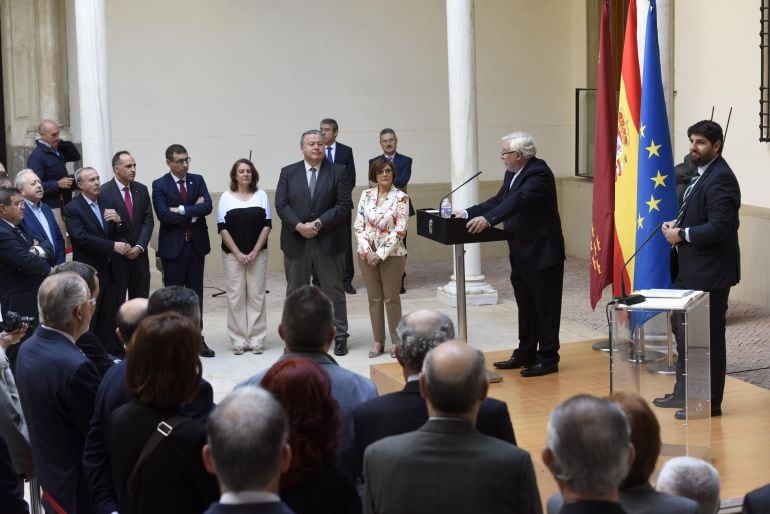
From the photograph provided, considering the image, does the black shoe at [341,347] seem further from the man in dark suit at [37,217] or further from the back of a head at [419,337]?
the back of a head at [419,337]

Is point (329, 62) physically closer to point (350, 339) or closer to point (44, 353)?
point (350, 339)

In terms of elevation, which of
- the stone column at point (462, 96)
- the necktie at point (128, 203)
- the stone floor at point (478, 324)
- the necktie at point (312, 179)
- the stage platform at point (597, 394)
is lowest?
the stone floor at point (478, 324)

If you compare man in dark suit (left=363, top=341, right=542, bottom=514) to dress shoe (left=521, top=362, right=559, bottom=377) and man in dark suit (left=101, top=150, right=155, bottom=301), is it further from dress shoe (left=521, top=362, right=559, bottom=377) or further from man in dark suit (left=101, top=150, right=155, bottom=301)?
man in dark suit (left=101, top=150, right=155, bottom=301)

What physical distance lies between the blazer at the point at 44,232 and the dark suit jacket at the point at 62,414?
Result: 383 cm

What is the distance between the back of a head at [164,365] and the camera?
11.9 feet

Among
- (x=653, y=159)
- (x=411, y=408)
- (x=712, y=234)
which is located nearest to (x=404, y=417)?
(x=411, y=408)

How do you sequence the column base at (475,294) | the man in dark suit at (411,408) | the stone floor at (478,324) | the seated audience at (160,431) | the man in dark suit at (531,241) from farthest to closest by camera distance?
the column base at (475,294), the stone floor at (478,324), the man in dark suit at (531,241), the man in dark suit at (411,408), the seated audience at (160,431)

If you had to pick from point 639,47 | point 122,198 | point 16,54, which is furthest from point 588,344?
point 16,54

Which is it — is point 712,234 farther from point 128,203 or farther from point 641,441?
point 128,203

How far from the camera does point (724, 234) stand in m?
6.61

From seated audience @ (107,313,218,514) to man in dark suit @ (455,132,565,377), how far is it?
3.89 m

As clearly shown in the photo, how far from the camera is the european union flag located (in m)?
7.77

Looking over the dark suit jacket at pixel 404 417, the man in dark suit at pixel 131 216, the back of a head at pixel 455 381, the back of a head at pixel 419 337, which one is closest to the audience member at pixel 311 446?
the back of a head at pixel 455 381

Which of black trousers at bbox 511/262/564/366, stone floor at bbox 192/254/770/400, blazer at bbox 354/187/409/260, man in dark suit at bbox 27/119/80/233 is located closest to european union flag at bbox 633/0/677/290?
black trousers at bbox 511/262/564/366
